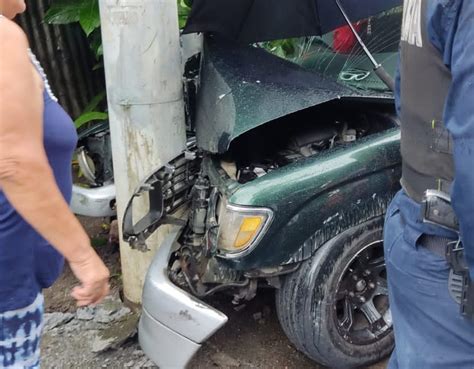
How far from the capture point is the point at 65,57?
6281 mm

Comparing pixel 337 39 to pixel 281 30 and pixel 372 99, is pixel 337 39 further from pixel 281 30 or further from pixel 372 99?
pixel 372 99

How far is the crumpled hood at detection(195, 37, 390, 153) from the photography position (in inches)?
120

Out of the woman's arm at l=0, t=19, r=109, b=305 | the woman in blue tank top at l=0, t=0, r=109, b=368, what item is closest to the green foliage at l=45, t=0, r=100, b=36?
the woman in blue tank top at l=0, t=0, r=109, b=368

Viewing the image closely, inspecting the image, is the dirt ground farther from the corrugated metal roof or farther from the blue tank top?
the corrugated metal roof

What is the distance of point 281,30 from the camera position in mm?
3912

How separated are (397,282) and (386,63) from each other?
202 centimetres

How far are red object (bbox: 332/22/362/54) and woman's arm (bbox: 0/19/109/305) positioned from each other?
2.47m

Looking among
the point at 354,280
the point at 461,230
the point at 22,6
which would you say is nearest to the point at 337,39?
the point at 354,280

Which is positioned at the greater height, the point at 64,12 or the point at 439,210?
the point at 439,210

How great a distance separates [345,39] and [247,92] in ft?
3.50

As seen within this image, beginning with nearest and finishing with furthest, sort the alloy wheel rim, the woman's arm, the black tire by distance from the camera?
the woman's arm, the black tire, the alloy wheel rim

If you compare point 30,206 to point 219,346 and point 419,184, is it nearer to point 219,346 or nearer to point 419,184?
point 419,184

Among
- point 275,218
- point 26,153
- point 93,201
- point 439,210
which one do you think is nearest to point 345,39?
point 275,218

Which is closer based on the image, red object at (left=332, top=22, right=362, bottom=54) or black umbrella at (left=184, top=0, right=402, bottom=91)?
black umbrella at (left=184, top=0, right=402, bottom=91)
